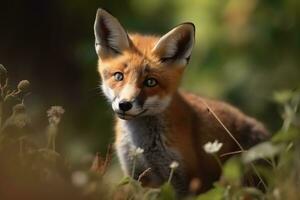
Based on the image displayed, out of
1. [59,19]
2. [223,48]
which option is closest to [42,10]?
[59,19]

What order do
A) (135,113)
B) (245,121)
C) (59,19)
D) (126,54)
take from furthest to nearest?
(59,19), (245,121), (126,54), (135,113)

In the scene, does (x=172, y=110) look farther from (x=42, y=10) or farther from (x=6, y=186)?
(x=42, y=10)

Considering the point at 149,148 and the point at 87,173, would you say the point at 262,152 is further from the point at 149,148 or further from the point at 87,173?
the point at 149,148

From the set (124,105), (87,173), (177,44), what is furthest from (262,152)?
(177,44)

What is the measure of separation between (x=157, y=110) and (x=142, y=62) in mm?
378

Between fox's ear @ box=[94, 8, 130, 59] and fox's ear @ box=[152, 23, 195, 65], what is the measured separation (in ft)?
0.84

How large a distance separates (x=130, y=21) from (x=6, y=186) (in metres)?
10.4

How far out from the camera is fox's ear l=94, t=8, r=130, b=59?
24.7 feet

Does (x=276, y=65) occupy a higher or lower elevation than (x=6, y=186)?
lower

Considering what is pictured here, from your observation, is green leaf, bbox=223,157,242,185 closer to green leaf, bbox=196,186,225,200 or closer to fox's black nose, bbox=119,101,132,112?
green leaf, bbox=196,186,225,200

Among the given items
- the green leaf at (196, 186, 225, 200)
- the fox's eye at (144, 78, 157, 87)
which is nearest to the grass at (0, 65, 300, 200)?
the green leaf at (196, 186, 225, 200)

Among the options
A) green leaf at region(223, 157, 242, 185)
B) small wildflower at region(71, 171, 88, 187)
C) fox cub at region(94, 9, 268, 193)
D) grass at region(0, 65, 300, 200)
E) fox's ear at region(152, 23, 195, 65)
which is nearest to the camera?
grass at region(0, 65, 300, 200)

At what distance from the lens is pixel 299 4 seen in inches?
515

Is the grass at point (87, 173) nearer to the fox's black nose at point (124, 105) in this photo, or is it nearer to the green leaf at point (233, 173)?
the green leaf at point (233, 173)
